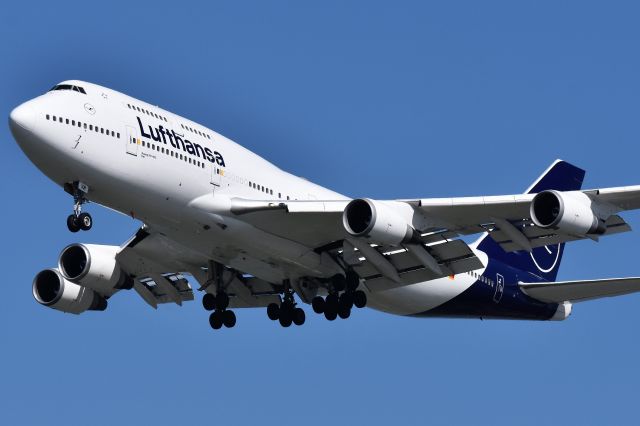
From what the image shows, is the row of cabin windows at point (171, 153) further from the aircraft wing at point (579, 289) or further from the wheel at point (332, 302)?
the aircraft wing at point (579, 289)

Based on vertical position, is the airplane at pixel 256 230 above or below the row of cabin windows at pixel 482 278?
below

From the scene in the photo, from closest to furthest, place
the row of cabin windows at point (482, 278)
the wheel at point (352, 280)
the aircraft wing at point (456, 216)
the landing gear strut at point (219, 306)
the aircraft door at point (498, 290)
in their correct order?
the aircraft wing at point (456, 216) < the wheel at point (352, 280) < the landing gear strut at point (219, 306) < the row of cabin windows at point (482, 278) < the aircraft door at point (498, 290)

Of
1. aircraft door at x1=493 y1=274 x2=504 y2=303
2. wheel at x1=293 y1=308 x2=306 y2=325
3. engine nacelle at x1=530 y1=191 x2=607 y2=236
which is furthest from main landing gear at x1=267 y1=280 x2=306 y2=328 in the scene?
engine nacelle at x1=530 y1=191 x2=607 y2=236

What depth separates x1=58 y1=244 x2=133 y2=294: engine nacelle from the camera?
4403 centimetres

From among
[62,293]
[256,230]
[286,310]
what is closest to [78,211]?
[256,230]

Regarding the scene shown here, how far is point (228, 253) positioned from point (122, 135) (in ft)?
19.2

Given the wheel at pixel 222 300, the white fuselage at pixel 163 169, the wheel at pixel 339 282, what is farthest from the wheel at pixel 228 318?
the wheel at pixel 339 282

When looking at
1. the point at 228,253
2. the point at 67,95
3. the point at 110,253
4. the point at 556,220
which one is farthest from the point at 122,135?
the point at 556,220

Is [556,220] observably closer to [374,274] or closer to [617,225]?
[617,225]

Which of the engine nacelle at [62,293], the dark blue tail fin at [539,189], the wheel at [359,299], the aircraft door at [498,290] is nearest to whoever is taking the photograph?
the wheel at [359,299]

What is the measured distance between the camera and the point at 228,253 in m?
39.3

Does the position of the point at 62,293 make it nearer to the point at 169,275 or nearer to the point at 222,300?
the point at 169,275

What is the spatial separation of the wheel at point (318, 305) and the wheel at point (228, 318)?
323 centimetres

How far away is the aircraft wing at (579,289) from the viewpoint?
42031 mm
